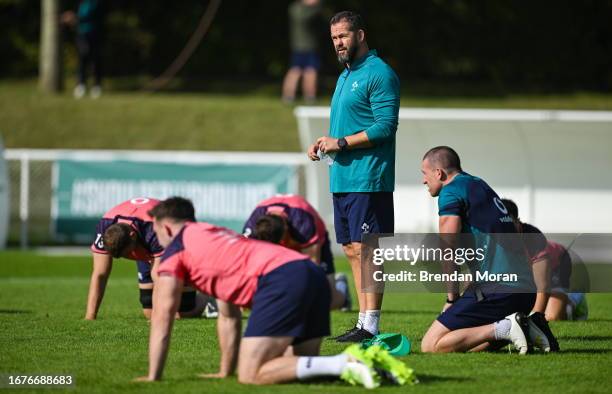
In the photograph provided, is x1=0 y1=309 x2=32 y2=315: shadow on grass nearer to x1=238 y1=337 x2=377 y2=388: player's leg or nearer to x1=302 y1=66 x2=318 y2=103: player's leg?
x1=238 y1=337 x2=377 y2=388: player's leg

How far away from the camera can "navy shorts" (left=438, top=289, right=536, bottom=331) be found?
8.65m

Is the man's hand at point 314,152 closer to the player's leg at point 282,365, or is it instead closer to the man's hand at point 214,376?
the man's hand at point 214,376

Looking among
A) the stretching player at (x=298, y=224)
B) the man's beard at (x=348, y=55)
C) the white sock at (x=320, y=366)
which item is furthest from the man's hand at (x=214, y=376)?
the stretching player at (x=298, y=224)

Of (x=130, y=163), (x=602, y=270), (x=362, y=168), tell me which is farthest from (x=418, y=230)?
(x=362, y=168)

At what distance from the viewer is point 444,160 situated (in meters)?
8.70

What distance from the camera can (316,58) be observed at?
982 inches

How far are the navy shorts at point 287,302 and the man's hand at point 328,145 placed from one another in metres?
2.09

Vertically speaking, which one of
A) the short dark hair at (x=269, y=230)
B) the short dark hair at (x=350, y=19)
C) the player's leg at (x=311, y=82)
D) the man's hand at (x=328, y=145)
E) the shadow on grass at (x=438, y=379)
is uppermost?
the short dark hair at (x=350, y=19)

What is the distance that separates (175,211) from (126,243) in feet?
7.78

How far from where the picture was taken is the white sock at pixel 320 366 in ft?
23.0

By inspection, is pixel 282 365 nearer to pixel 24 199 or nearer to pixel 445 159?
pixel 445 159

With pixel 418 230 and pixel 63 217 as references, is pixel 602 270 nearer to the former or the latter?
pixel 418 230

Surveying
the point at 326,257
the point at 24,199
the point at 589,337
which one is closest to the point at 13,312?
the point at 326,257

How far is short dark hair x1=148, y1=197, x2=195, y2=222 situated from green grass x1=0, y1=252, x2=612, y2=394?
1.07m
